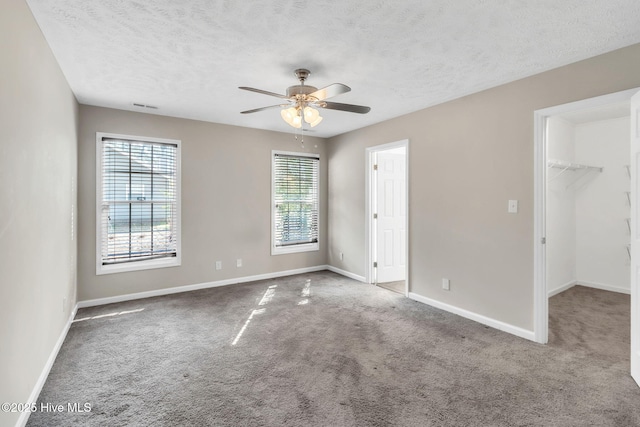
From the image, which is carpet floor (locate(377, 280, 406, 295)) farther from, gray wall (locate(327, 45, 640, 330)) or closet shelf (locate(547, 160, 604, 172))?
closet shelf (locate(547, 160, 604, 172))

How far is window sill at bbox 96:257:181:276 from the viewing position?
13.3ft

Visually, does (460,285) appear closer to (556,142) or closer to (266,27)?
(556,142)

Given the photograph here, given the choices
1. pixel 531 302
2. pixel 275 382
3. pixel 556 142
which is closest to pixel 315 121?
pixel 275 382

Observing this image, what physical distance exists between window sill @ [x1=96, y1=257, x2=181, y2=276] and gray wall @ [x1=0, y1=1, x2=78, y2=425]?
1.04 m

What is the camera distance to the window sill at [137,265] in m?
4.07

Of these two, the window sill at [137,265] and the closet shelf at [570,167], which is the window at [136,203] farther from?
the closet shelf at [570,167]

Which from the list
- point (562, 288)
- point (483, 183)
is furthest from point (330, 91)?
point (562, 288)

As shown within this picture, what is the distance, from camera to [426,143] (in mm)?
4039

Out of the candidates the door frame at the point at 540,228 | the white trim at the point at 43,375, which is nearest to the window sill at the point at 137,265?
the white trim at the point at 43,375

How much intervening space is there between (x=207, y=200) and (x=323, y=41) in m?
3.15

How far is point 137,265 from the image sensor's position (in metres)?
4.28

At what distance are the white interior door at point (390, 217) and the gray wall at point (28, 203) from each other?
396 cm

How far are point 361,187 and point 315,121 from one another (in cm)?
248

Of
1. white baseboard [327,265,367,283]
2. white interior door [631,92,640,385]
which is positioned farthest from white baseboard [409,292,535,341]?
white baseboard [327,265,367,283]
